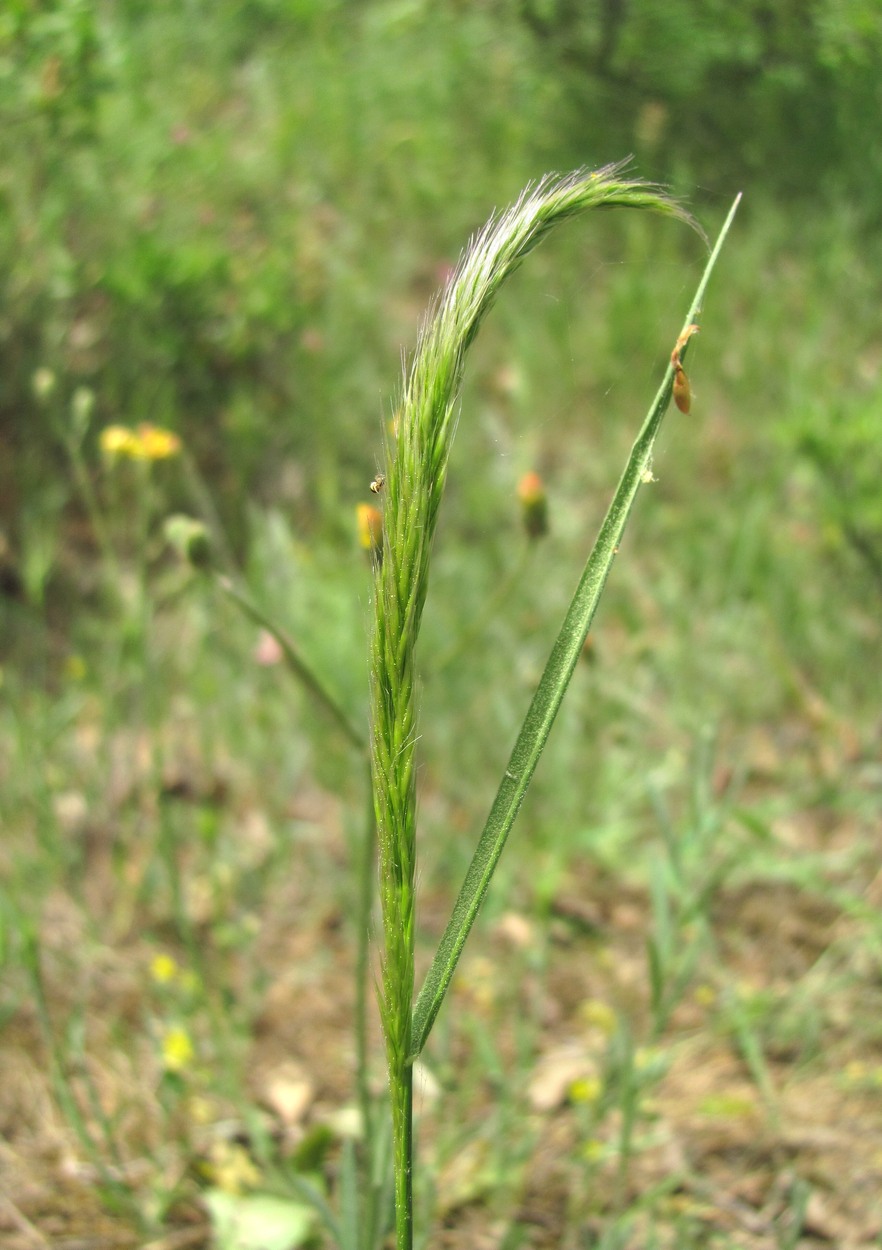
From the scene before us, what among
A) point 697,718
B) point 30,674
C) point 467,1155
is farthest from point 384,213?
point 467,1155

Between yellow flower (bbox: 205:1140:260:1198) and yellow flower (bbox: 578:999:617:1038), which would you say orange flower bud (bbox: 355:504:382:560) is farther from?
yellow flower (bbox: 578:999:617:1038)

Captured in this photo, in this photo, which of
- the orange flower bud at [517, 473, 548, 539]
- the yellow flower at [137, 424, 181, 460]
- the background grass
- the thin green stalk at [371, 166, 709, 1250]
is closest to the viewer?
the thin green stalk at [371, 166, 709, 1250]

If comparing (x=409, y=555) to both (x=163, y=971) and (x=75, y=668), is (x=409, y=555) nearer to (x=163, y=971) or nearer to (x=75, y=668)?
(x=163, y=971)

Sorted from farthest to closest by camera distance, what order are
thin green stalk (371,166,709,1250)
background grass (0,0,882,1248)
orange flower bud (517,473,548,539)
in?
background grass (0,0,882,1248), orange flower bud (517,473,548,539), thin green stalk (371,166,709,1250)

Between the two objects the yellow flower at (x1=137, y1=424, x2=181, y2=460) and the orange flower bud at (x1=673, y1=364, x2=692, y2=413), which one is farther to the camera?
the yellow flower at (x1=137, y1=424, x2=181, y2=460)

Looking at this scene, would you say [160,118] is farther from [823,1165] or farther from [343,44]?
[823,1165]

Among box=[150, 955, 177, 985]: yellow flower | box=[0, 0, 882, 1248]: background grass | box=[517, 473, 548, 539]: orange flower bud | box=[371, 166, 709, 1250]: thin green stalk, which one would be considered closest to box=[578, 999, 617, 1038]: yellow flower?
box=[0, 0, 882, 1248]: background grass

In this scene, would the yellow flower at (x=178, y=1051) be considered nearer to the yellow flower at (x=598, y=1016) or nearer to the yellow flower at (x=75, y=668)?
the yellow flower at (x=598, y=1016)
